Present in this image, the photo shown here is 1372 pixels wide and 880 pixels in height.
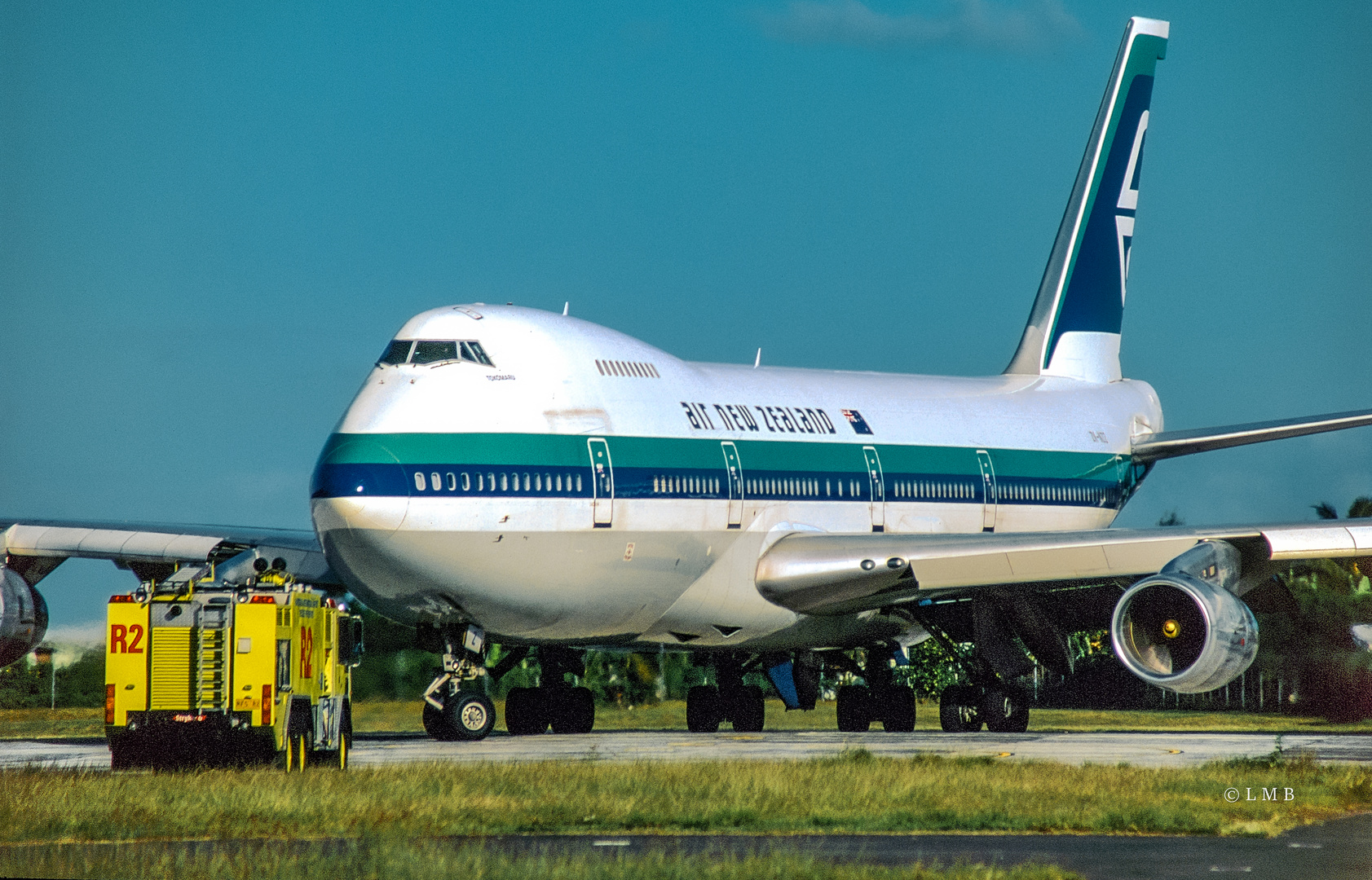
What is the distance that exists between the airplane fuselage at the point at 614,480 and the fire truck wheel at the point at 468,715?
952 millimetres

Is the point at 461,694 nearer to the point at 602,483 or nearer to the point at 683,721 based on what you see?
the point at 602,483

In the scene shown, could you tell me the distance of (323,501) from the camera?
19.6m

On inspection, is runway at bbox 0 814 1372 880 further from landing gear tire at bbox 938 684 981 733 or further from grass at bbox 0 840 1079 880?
landing gear tire at bbox 938 684 981 733

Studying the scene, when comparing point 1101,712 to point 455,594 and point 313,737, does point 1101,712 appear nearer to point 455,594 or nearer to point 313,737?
point 455,594

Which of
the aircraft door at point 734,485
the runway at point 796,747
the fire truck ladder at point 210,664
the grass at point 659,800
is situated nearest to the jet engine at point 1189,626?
the runway at point 796,747

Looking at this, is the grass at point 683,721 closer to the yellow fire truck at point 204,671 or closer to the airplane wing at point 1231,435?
the airplane wing at point 1231,435

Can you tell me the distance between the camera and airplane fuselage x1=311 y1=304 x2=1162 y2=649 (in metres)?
19.9

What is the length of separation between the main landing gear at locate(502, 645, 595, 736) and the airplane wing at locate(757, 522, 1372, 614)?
3724 millimetres

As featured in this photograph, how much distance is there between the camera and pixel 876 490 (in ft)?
86.2

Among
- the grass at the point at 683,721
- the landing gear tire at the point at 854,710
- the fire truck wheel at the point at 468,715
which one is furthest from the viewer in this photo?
the grass at the point at 683,721

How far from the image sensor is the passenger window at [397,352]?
68.5 ft

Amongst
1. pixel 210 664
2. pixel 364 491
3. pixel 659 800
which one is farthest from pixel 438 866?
pixel 364 491

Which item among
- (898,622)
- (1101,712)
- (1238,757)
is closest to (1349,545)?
(1238,757)

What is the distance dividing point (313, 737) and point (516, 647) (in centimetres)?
825
